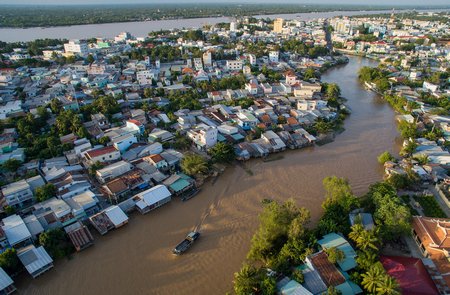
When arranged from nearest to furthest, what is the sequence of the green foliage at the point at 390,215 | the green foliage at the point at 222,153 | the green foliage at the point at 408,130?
the green foliage at the point at 390,215
the green foliage at the point at 222,153
the green foliage at the point at 408,130

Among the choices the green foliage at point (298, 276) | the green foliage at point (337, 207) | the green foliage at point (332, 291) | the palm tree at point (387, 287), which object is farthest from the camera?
the green foliage at point (337, 207)

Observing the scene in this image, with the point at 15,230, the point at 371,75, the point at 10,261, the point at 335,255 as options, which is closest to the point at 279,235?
the point at 335,255

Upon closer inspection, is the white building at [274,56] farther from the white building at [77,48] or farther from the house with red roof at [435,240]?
the house with red roof at [435,240]

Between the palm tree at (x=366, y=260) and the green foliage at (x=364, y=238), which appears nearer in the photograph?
the palm tree at (x=366, y=260)

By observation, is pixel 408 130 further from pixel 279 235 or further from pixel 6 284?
pixel 6 284

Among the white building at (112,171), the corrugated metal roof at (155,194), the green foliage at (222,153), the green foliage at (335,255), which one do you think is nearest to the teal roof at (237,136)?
the green foliage at (222,153)

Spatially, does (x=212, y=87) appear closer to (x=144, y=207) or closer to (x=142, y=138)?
(x=142, y=138)
